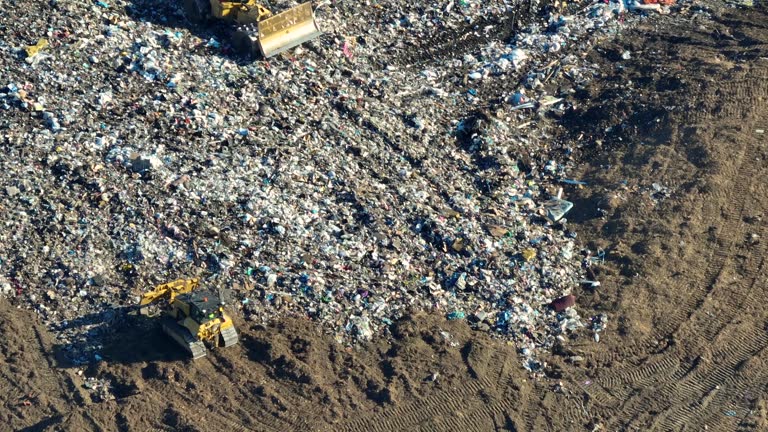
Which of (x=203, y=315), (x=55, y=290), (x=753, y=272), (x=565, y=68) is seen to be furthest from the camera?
(x=565, y=68)

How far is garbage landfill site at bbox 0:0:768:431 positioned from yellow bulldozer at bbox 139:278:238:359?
0.25 metres

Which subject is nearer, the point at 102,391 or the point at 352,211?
the point at 102,391

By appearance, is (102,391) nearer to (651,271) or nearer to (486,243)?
(486,243)

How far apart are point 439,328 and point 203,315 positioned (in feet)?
10.1

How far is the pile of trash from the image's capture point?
41.5 ft

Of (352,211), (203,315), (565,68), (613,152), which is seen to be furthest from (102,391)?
(565,68)

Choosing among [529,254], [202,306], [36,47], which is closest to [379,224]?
[529,254]

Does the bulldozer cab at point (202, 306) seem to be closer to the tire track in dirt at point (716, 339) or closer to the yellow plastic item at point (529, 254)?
Answer: the yellow plastic item at point (529, 254)

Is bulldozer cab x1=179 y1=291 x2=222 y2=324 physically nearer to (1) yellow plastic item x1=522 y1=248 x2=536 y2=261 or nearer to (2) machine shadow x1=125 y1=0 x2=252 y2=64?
(1) yellow plastic item x1=522 y1=248 x2=536 y2=261

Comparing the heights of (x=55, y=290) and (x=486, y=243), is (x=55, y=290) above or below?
above

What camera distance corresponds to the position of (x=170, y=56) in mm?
15367

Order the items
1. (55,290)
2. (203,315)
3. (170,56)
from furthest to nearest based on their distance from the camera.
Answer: (170,56)
(55,290)
(203,315)

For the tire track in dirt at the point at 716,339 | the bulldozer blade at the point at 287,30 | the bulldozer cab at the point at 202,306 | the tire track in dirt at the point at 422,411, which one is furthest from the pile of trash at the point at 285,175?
the tire track in dirt at the point at 716,339

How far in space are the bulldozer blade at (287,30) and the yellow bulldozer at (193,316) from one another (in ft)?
16.8
